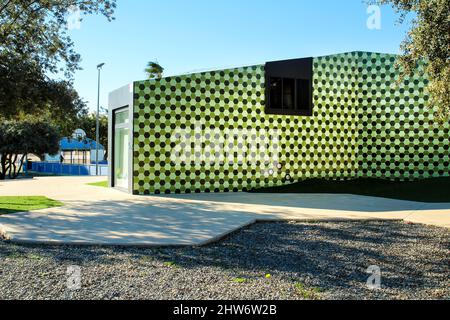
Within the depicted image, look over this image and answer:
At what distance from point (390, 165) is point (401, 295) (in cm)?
1232

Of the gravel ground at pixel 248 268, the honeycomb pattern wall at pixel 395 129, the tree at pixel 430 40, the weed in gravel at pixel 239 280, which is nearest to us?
the gravel ground at pixel 248 268

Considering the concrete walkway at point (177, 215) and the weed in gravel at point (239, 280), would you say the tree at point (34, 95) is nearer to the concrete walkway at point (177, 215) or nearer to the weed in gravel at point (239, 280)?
the concrete walkway at point (177, 215)

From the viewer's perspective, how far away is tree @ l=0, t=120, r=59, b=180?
89.5 feet

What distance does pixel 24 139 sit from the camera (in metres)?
27.4

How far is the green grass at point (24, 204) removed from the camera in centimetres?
863

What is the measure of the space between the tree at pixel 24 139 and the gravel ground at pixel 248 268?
80.3ft

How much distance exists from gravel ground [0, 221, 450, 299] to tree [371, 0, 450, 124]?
2708mm

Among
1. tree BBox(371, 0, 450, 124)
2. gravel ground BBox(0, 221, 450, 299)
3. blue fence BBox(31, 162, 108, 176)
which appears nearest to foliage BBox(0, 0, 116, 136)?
gravel ground BBox(0, 221, 450, 299)

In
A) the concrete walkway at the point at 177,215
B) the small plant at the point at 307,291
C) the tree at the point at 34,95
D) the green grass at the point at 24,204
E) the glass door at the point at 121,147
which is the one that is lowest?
the small plant at the point at 307,291

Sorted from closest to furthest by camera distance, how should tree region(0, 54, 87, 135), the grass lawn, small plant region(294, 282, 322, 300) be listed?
small plant region(294, 282, 322, 300) < tree region(0, 54, 87, 135) < the grass lawn

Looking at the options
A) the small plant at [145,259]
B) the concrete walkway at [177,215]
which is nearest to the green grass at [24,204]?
the concrete walkway at [177,215]

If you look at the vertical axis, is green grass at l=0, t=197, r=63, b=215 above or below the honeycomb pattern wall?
below

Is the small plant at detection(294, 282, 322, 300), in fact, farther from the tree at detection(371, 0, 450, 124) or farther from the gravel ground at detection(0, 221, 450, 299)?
the tree at detection(371, 0, 450, 124)

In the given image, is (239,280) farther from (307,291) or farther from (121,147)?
(121,147)
